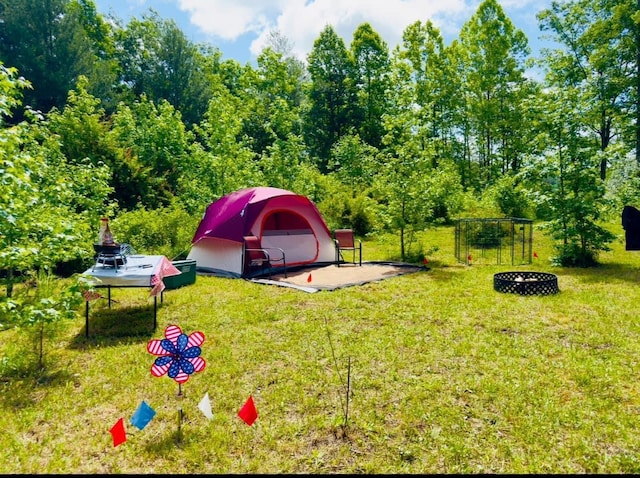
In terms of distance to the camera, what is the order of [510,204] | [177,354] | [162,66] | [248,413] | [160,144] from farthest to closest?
[162,66] < [160,144] < [510,204] < [177,354] < [248,413]

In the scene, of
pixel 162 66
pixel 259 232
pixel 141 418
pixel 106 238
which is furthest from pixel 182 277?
pixel 162 66

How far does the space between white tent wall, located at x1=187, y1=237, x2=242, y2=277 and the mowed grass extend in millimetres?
2511

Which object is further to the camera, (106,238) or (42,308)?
(106,238)

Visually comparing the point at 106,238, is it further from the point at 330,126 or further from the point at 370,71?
the point at 370,71

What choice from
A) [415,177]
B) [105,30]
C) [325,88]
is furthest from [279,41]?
[415,177]

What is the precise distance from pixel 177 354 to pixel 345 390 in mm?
1473

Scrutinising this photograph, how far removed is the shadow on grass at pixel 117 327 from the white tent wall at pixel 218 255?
2.66 metres

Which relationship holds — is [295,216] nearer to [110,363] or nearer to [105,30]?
[110,363]

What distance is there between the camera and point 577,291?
23.2 ft

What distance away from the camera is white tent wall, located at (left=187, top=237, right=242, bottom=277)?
8.95m

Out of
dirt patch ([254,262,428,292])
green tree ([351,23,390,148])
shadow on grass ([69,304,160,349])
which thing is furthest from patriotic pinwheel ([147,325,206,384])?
green tree ([351,23,390,148])

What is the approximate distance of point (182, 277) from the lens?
25.6 ft

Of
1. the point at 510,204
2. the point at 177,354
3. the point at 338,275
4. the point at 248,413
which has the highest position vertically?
the point at 510,204

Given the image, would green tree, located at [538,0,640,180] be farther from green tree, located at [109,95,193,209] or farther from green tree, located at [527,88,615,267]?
green tree, located at [109,95,193,209]
